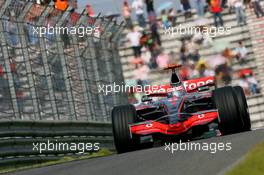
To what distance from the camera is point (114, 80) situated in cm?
2053

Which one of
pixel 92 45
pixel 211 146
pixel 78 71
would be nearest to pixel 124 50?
pixel 92 45

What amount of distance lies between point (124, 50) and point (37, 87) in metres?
10.8

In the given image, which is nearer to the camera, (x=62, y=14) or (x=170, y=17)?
(x=62, y=14)

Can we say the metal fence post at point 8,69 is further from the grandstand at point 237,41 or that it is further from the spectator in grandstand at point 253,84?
the spectator in grandstand at point 253,84

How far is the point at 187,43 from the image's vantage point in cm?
2469

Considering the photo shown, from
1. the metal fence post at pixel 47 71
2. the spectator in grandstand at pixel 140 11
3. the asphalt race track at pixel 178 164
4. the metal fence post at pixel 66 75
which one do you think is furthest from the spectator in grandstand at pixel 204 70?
the asphalt race track at pixel 178 164

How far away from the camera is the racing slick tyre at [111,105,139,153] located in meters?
12.5

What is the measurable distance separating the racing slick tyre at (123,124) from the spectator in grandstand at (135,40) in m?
11.2

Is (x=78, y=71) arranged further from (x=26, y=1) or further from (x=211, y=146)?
(x=211, y=146)

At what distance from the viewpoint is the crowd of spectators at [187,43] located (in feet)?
78.0

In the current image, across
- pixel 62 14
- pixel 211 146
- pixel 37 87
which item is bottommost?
pixel 211 146

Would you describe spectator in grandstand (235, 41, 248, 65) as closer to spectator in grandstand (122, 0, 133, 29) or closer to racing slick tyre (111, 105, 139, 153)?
spectator in grandstand (122, 0, 133, 29)

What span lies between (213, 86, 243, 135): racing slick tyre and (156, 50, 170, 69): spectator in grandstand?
11392 millimetres

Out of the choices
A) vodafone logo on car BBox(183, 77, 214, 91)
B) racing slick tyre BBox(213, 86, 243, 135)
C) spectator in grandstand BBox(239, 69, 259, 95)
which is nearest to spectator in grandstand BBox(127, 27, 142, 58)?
spectator in grandstand BBox(239, 69, 259, 95)
